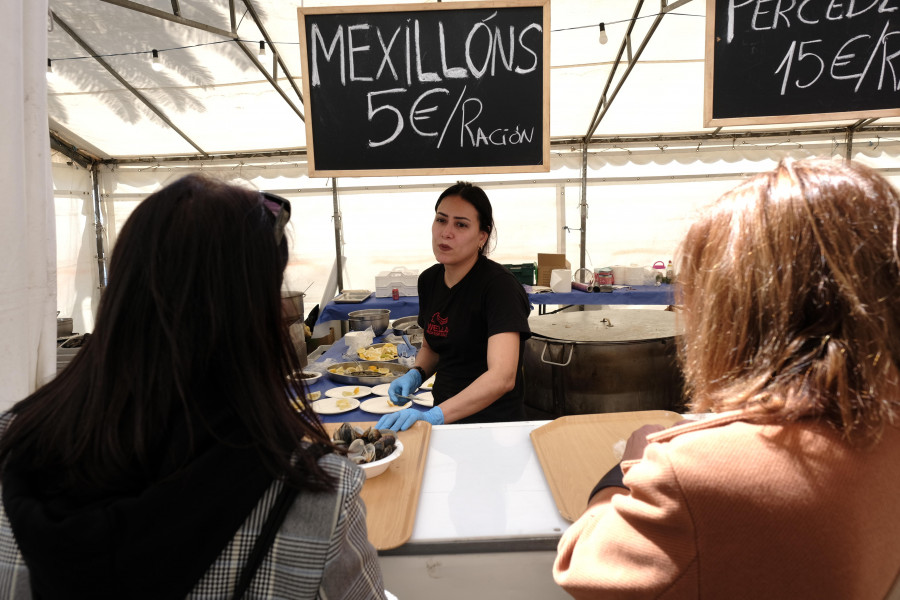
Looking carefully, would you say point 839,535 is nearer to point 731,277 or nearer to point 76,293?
point 731,277

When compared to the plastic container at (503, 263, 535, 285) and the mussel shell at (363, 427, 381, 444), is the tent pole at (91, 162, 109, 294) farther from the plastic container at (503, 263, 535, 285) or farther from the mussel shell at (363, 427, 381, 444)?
the mussel shell at (363, 427, 381, 444)

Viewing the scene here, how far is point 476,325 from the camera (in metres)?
2.32

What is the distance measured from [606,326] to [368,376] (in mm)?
1742

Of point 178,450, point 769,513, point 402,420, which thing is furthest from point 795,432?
point 402,420

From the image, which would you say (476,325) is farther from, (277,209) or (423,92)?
(277,209)

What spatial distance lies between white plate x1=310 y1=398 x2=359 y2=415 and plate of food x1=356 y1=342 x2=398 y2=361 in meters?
0.76

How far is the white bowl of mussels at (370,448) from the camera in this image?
148 centimetres

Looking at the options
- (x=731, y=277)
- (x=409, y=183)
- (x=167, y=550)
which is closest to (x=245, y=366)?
(x=167, y=550)

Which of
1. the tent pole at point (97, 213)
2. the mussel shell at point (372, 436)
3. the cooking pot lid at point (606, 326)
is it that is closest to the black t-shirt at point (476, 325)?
the mussel shell at point (372, 436)

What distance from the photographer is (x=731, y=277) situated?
824mm

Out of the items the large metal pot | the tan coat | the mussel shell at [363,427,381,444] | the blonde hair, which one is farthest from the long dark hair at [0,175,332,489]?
the large metal pot

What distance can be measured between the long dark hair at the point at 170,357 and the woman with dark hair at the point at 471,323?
1379 mm

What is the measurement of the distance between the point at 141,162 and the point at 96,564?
359 inches

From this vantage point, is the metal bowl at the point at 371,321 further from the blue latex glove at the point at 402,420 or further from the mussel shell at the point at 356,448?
the mussel shell at the point at 356,448
